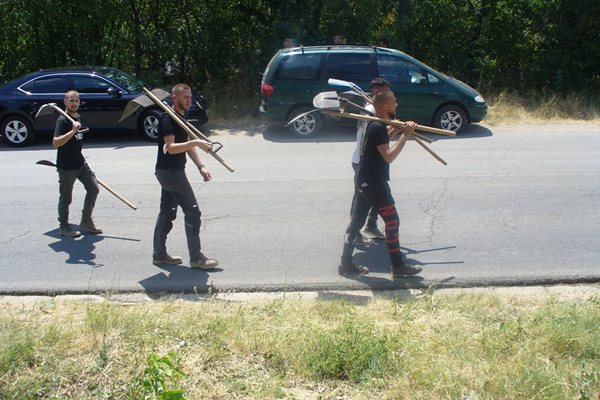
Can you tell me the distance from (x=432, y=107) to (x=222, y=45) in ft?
22.7

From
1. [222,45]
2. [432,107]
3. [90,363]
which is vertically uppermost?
[222,45]

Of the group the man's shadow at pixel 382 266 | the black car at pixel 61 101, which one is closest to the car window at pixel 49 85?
the black car at pixel 61 101

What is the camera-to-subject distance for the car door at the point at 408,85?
14656mm

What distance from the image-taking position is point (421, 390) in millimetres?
4586

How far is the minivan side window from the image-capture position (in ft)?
48.6

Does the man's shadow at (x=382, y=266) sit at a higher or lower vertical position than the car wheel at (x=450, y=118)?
lower

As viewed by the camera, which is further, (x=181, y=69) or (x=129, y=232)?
(x=181, y=69)

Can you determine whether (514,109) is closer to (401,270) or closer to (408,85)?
(408,85)

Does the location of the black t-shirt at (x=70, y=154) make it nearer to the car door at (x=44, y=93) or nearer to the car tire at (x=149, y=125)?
the car tire at (x=149, y=125)

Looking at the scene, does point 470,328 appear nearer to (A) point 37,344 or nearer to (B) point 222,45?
(A) point 37,344

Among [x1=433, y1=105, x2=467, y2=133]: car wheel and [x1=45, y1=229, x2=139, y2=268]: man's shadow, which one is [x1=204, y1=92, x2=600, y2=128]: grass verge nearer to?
[x1=433, y1=105, x2=467, y2=133]: car wheel

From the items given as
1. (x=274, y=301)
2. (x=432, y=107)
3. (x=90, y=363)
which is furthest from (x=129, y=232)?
(x=432, y=107)

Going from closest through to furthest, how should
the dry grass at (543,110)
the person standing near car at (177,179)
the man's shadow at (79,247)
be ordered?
the person standing near car at (177,179), the man's shadow at (79,247), the dry grass at (543,110)

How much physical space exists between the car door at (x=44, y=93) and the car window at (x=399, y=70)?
6.50m
